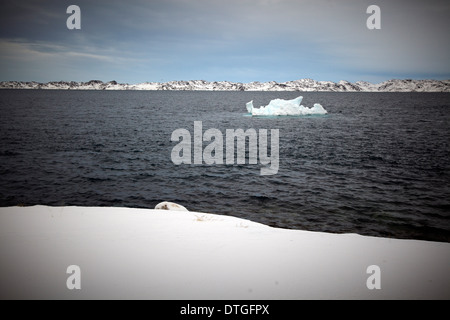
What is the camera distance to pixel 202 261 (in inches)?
214

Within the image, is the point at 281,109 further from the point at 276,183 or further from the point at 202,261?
the point at 202,261

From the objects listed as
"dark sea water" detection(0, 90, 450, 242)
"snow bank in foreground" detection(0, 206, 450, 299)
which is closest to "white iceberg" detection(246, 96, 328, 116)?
"dark sea water" detection(0, 90, 450, 242)

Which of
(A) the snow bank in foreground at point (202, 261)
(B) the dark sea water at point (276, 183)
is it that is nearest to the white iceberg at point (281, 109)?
(B) the dark sea water at point (276, 183)

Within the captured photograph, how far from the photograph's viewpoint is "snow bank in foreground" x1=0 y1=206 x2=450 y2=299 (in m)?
4.58

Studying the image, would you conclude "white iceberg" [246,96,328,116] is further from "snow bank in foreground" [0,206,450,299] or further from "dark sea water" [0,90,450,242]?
"snow bank in foreground" [0,206,450,299]

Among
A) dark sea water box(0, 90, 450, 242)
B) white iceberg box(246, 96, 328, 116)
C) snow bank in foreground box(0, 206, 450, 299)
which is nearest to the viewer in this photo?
snow bank in foreground box(0, 206, 450, 299)

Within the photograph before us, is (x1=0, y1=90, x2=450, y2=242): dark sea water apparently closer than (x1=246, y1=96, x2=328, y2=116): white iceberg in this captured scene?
Yes

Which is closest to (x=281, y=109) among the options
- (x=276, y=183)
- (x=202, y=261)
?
(x=276, y=183)

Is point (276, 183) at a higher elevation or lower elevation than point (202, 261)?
lower

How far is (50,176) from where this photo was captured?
62.1 feet
